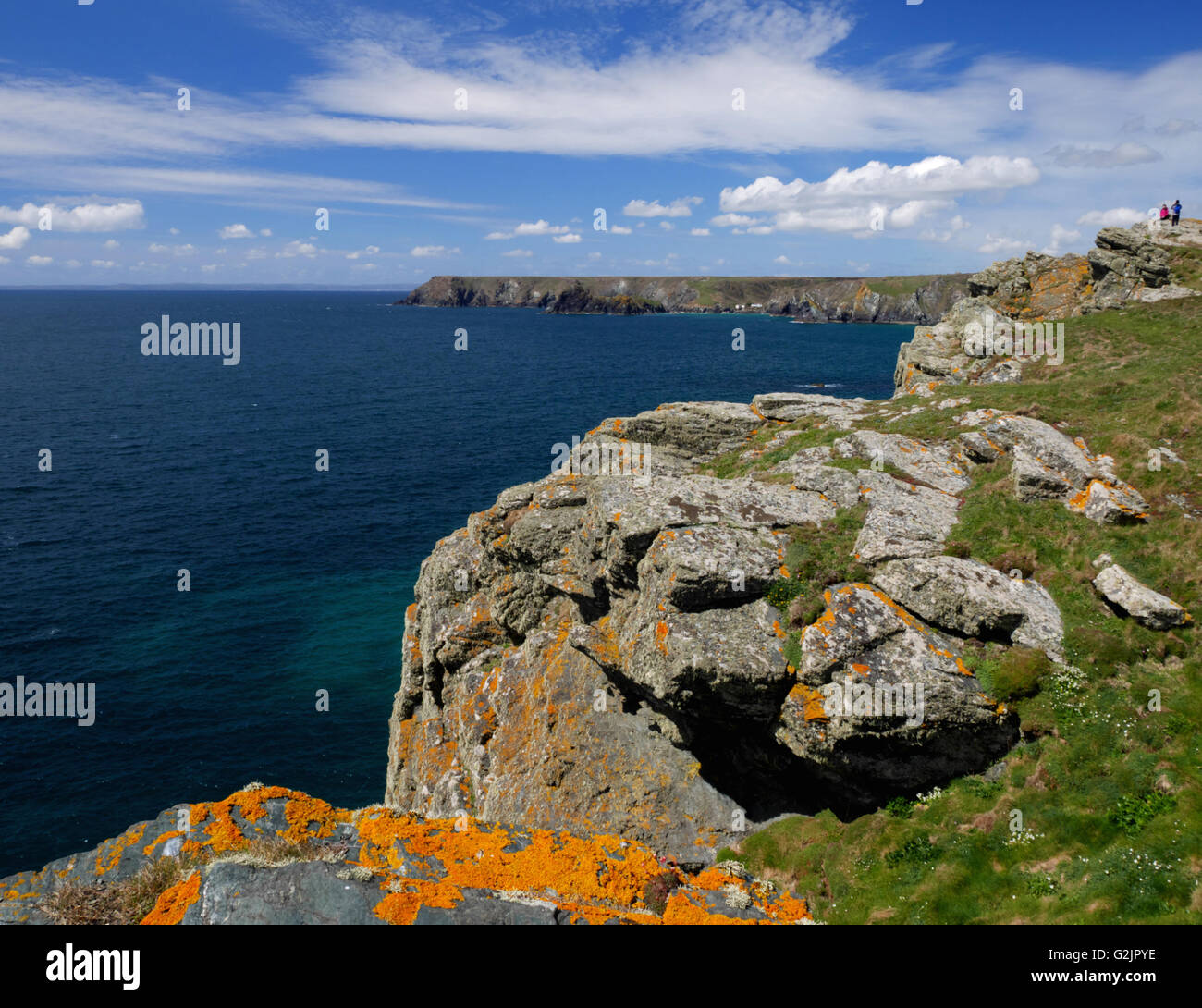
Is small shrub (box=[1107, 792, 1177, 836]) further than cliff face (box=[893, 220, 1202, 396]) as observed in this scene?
No

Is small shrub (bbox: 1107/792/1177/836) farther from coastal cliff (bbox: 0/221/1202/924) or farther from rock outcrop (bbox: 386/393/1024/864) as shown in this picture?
rock outcrop (bbox: 386/393/1024/864)

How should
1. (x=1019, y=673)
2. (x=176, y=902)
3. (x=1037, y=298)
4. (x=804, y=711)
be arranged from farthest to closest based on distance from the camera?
(x=1037, y=298), (x=804, y=711), (x=1019, y=673), (x=176, y=902)

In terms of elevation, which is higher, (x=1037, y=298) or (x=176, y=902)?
(x=1037, y=298)

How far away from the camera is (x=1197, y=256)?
47.9 metres

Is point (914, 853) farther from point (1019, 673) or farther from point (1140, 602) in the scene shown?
point (1140, 602)

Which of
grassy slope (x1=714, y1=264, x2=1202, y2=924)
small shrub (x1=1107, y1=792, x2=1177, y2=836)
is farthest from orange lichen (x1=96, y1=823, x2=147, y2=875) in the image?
small shrub (x1=1107, y1=792, x2=1177, y2=836)

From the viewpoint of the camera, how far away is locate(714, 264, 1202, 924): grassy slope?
543 inches

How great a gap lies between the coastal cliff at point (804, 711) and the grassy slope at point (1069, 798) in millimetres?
71

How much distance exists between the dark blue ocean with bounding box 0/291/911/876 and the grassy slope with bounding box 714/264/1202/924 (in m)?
30.3

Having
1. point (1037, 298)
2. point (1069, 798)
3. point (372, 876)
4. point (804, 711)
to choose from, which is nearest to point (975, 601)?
point (1069, 798)

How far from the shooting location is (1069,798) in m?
15.7

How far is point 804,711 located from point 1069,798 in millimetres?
6061
